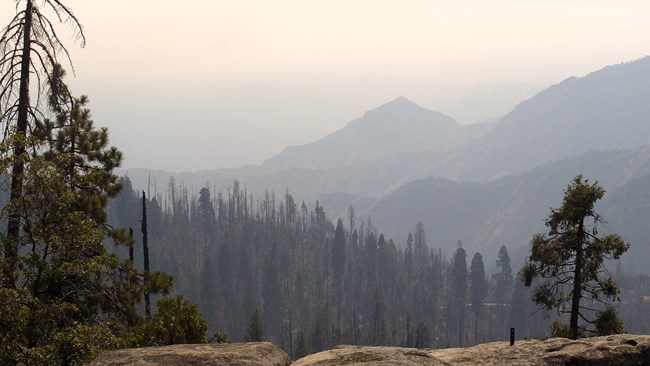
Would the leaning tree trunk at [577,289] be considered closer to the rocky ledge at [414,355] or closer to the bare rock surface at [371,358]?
Answer: the rocky ledge at [414,355]

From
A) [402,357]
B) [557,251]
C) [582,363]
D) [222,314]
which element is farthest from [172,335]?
[222,314]

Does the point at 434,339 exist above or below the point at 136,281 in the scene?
below

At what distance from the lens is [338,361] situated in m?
14.6

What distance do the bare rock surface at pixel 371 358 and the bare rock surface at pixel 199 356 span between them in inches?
36.8

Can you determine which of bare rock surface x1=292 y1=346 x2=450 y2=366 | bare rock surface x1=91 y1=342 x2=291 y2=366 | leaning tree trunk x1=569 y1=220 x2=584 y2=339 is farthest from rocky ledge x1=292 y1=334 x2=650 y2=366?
leaning tree trunk x1=569 y1=220 x2=584 y2=339

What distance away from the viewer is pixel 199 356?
14.6m

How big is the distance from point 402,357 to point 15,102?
18.7 meters

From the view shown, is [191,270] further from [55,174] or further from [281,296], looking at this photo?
[55,174]

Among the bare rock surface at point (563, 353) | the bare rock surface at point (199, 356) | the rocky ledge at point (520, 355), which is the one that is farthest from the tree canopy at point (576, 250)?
the bare rock surface at point (199, 356)

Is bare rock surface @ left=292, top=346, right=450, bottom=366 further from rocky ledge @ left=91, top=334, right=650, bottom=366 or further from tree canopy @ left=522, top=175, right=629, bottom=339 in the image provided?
tree canopy @ left=522, top=175, right=629, bottom=339

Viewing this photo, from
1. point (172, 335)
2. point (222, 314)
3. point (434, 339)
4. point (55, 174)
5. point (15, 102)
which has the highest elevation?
point (15, 102)

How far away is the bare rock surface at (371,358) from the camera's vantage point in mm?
14312

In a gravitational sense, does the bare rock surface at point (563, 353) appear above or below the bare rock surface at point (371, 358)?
below

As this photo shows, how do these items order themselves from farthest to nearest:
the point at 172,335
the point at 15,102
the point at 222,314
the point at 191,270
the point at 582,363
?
the point at 191,270 → the point at 222,314 → the point at 15,102 → the point at 172,335 → the point at 582,363
